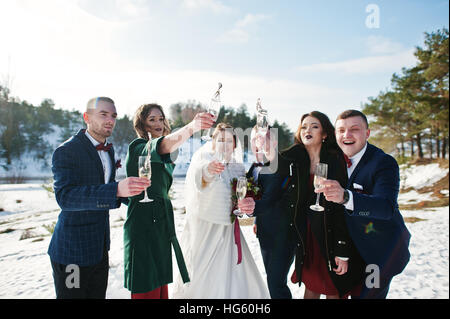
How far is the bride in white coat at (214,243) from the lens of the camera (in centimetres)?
302

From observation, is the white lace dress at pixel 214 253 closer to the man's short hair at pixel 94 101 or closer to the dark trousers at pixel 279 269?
the dark trousers at pixel 279 269

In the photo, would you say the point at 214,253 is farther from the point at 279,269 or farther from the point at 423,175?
the point at 423,175

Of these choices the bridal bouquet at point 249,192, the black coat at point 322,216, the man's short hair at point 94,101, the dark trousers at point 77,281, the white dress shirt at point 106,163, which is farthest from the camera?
the bridal bouquet at point 249,192

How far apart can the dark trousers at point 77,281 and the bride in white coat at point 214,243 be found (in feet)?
3.65

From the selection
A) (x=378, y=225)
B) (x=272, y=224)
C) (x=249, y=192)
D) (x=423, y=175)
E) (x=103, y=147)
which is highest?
(x=103, y=147)

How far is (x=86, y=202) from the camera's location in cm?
199

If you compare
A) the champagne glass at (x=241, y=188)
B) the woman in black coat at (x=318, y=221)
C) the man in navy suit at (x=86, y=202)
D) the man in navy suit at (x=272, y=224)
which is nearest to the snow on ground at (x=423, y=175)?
the woman in black coat at (x=318, y=221)

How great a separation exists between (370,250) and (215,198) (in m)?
1.84

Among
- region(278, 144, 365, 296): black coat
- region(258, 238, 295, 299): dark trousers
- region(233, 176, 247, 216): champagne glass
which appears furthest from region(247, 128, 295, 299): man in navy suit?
region(233, 176, 247, 216): champagne glass

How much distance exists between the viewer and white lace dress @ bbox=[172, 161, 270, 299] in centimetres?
302

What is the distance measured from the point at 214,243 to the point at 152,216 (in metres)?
1.05

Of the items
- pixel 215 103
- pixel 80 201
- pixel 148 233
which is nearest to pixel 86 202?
pixel 80 201
